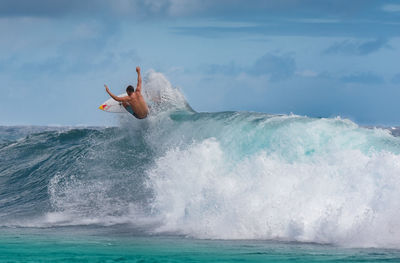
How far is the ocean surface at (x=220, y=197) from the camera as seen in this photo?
9383 millimetres

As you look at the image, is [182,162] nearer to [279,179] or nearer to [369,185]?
[279,179]

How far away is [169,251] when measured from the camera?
920cm

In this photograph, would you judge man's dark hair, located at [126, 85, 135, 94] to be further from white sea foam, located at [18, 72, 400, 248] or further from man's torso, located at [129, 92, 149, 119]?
white sea foam, located at [18, 72, 400, 248]

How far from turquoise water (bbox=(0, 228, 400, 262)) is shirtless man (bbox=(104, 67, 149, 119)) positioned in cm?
666

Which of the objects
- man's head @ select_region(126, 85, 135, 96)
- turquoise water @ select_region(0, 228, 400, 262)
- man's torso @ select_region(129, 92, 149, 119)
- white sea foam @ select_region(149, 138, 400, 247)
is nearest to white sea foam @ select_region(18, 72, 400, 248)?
white sea foam @ select_region(149, 138, 400, 247)

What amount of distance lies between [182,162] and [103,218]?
7.20 feet

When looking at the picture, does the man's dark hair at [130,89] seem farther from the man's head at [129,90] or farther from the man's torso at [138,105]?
the man's torso at [138,105]

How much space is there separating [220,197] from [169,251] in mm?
2519

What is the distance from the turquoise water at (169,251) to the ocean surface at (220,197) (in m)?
0.02

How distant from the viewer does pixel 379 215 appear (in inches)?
388

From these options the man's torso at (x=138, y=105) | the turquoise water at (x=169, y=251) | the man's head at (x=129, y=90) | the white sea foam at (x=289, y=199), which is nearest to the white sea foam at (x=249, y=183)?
the white sea foam at (x=289, y=199)

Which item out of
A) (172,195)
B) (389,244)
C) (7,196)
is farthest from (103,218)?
Answer: (389,244)

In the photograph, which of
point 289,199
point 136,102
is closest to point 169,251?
point 289,199

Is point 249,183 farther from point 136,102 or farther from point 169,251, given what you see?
point 136,102
